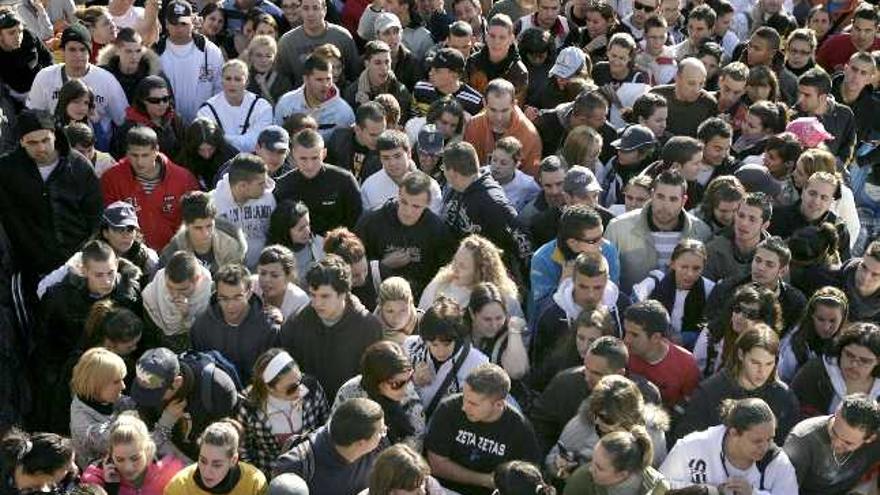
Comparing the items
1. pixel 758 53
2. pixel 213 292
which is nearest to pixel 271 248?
pixel 213 292

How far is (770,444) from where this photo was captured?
22.3 feet

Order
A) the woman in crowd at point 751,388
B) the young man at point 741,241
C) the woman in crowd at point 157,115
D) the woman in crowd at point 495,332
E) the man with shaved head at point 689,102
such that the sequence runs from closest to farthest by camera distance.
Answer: the woman in crowd at point 751,388 → the woman in crowd at point 495,332 → the young man at point 741,241 → the woman in crowd at point 157,115 → the man with shaved head at point 689,102

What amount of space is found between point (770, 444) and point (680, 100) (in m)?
4.45

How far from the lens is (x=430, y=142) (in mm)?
9609

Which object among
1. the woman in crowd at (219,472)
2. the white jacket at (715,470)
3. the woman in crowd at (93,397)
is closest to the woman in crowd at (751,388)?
the white jacket at (715,470)

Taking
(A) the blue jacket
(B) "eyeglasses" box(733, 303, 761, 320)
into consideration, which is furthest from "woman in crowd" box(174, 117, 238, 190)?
(B) "eyeglasses" box(733, 303, 761, 320)

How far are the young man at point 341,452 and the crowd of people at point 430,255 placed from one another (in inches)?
0.5

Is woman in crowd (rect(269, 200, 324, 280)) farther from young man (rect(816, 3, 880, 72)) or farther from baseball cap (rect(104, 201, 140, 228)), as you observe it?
young man (rect(816, 3, 880, 72))

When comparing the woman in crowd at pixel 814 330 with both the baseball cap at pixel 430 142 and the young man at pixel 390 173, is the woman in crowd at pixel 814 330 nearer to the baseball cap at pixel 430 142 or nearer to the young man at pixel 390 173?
the young man at pixel 390 173

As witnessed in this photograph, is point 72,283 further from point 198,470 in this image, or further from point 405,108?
point 405,108

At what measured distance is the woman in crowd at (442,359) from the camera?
7.40 metres

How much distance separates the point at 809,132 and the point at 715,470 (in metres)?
3.89

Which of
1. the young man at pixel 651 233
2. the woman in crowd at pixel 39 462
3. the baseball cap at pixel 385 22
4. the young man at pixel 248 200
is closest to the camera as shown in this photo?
the woman in crowd at pixel 39 462

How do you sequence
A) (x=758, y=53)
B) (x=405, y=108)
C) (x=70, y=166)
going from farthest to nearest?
1. (x=758, y=53)
2. (x=405, y=108)
3. (x=70, y=166)
